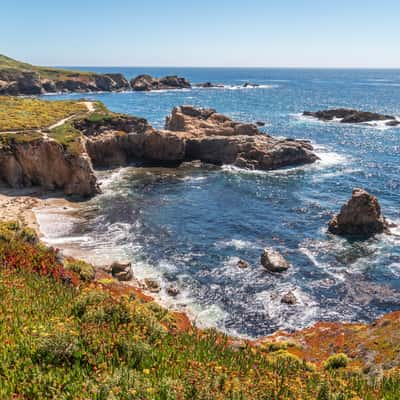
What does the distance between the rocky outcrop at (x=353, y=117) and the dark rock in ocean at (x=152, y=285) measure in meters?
107

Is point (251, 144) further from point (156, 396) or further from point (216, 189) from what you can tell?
point (156, 396)

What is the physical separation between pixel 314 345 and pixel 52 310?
58.9 feet

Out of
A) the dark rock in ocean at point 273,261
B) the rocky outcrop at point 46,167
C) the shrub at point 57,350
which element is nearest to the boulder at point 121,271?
the dark rock in ocean at point 273,261

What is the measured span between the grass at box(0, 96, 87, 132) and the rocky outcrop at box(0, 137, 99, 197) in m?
10.4

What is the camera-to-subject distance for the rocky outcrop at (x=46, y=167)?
57.2 metres

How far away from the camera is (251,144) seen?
257 ft

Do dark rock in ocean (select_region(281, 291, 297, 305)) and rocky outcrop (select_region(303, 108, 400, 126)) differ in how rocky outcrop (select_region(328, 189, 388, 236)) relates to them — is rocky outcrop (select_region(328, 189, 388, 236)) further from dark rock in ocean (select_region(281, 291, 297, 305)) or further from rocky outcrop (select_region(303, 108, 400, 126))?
rocky outcrop (select_region(303, 108, 400, 126))

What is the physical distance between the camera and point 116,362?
43.7 feet

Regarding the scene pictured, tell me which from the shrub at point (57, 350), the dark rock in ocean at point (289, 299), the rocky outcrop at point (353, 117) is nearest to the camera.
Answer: the shrub at point (57, 350)

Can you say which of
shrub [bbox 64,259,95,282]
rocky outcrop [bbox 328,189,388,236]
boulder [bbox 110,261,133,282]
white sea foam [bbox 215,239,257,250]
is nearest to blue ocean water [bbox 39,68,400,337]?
white sea foam [bbox 215,239,257,250]

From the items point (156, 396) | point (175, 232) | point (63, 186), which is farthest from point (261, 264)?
point (63, 186)

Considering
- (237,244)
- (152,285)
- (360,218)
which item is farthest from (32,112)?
(360,218)

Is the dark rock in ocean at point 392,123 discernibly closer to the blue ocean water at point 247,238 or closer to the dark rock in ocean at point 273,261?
the blue ocean water at point 247,238

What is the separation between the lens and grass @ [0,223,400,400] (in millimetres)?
11328
